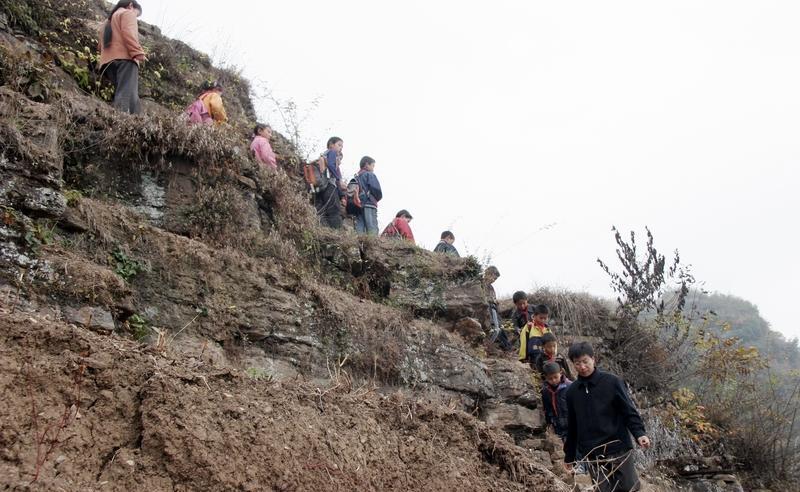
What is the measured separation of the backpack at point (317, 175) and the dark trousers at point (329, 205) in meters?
0.10

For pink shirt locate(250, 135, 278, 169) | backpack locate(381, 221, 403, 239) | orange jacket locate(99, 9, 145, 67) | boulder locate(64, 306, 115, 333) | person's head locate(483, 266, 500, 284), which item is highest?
orange jacket locate(99, 9, 145, 67)

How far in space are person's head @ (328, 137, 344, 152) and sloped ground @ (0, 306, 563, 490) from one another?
725 cm

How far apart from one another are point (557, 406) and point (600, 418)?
8.59ft

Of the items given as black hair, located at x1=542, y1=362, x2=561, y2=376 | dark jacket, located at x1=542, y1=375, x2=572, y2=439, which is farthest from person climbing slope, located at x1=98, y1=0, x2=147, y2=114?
dark jacket, located at x1=542, y1=375, x2=572, y2=439

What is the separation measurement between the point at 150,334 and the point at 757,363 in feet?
35.5

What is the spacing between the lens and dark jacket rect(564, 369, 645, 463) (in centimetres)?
543

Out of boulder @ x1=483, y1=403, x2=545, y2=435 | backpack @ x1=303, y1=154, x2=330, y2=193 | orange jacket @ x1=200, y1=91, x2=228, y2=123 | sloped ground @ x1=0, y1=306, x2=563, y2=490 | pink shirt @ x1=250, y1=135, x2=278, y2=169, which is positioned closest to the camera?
sloped ground @ x1=0, y1=306, x2=563, y2=490

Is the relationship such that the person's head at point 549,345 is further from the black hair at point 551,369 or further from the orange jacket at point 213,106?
the orange jacket at point 213,106

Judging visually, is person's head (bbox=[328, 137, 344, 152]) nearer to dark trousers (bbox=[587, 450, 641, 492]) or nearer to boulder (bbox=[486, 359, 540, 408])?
boulder (bbox=[486, 359, 540, 408])

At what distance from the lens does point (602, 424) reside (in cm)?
549

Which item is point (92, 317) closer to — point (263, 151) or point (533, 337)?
point (263, 151)

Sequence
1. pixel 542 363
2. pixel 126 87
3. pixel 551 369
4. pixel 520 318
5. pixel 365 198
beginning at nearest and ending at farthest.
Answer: pixel 551 369 → pixel 126 87 → pixel 542 363 → pixel 520 318 → pixel 365 198

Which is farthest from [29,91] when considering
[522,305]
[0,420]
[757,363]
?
[757,363]

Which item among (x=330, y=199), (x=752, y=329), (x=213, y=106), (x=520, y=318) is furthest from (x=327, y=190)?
(x=752, y=329)
